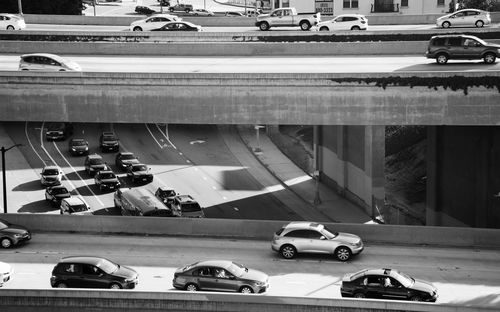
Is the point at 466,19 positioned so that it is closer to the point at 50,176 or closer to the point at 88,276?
the point at 50,176

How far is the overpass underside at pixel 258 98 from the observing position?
40.6 m

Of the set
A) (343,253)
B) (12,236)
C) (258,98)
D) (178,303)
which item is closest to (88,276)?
(178,303)

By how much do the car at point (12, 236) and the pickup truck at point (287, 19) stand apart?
30.9 meters

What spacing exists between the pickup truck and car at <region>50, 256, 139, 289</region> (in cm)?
3537

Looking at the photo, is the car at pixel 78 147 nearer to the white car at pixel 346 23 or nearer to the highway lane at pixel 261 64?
the highway lane at pixel 261 64

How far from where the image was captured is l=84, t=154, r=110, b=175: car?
66.6m

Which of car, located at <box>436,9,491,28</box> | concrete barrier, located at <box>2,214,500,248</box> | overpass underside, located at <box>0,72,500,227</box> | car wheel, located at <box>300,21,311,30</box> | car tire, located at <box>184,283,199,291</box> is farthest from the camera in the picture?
car wheel, located at <box>300,21,311,30</box>

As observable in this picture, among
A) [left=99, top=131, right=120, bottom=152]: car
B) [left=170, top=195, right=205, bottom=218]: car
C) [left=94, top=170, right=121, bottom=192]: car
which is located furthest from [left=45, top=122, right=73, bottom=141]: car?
[left=170, top=195, right=205, bottom=218]: car

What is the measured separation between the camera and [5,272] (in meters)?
33.1

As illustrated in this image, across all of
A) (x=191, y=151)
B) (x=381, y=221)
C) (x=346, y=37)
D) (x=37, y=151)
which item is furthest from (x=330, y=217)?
(x=37, y=151)

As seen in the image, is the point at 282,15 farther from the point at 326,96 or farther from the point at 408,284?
the point at 408,284

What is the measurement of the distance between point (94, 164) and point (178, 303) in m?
38.7

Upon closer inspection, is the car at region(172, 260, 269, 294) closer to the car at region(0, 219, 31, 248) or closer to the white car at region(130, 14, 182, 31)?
the car at region(0, 219, 31, 248)

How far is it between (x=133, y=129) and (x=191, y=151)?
865 centimetres
